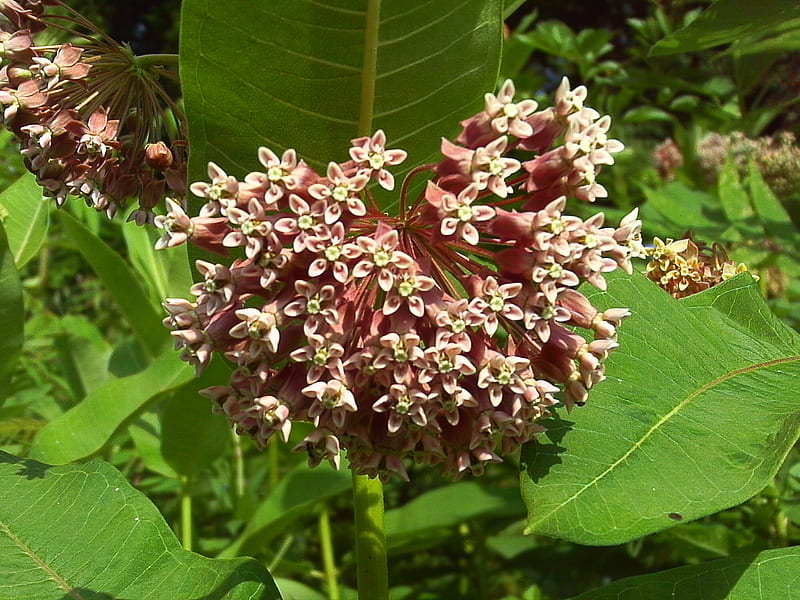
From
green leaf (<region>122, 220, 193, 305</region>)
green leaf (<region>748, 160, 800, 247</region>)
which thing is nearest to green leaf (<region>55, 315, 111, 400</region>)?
green leaf (<region>122, 220, 193, 305</region>)

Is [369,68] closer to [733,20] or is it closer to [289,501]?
[733,20]

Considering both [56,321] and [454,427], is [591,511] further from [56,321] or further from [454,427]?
[56,321]

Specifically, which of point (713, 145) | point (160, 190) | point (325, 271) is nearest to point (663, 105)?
point (713, 145)

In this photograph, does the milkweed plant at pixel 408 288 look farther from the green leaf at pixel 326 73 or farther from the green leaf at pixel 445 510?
the green leaf at pixel 445 510

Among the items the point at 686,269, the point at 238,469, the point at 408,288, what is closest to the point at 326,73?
the point at 408,288

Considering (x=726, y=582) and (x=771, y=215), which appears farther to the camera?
(x=771, y=215)

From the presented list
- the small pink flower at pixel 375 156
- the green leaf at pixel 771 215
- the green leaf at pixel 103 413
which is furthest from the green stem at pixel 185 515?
the green leaf at pixel 771 215

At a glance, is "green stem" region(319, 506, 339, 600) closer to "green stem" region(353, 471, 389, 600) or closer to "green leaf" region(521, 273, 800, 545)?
"green stem" region(353, 471, 389, 600)
